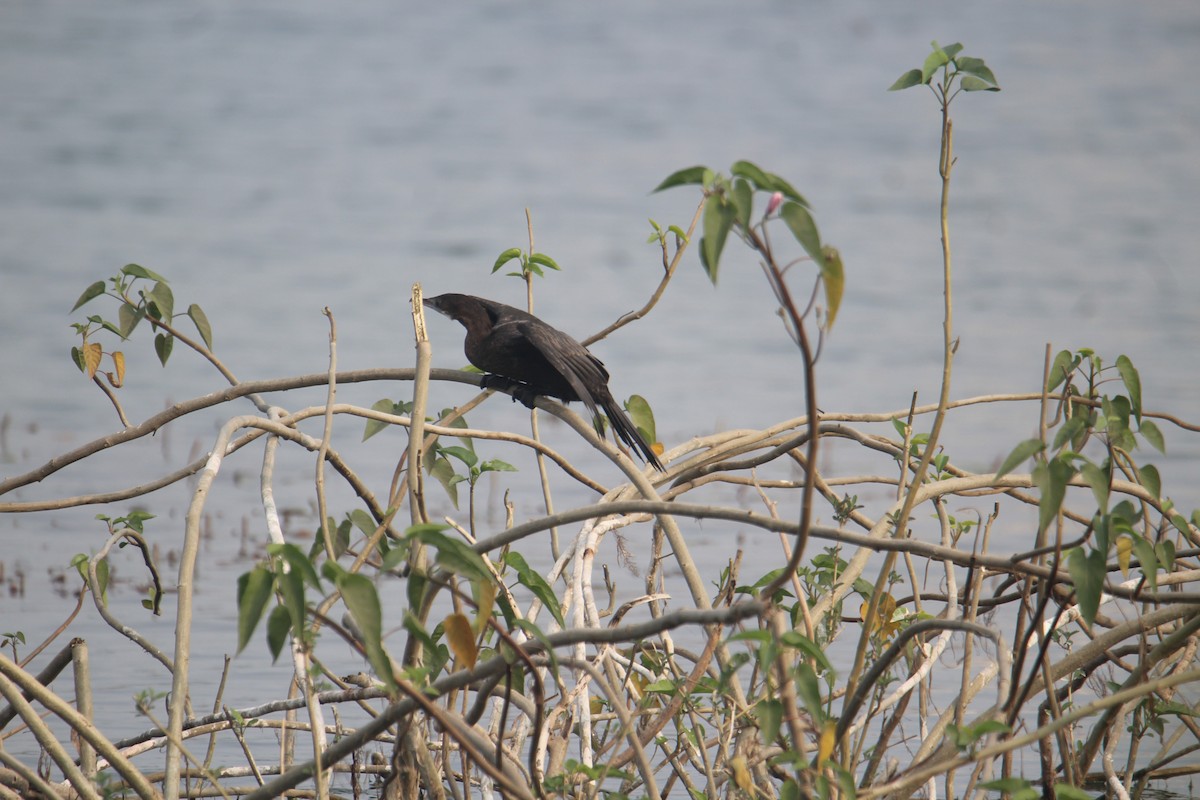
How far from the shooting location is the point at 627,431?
3.29 m

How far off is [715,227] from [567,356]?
172 centimetres

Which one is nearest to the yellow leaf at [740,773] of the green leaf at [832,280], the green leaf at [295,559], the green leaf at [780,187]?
the green leaf at [295,559]

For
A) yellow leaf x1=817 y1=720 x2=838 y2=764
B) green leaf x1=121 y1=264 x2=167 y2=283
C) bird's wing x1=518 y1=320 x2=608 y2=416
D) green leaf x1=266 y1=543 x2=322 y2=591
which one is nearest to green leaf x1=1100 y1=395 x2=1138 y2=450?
yellow leaf x1=817 y1=720 x2=838 y2=764

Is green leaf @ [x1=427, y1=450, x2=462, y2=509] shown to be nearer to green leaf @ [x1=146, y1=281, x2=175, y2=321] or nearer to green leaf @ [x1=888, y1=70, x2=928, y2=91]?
green leaf @ [x1=146, y1=281, x2=175, y2=321]

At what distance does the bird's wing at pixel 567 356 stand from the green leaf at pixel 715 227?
5.32 ft

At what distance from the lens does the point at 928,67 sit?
8.04ft

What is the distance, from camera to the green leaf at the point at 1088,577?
84.0 inches

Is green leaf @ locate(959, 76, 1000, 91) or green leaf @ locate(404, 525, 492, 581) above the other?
green leaf @ locate(959, 76, 1000, 91)

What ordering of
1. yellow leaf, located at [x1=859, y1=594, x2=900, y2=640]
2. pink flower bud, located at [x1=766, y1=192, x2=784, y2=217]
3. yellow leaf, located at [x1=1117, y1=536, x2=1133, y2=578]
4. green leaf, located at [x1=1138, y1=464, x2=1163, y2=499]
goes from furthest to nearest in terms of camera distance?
yellow leaf, located at [x1=859, y1=594, x2=900, y2=640], green leaf, located at [x1=1138, y1=464, x2=1163, y2=499], yellow leaf, located at [x1=1117, y1=536, x2=1133, y2=578], pink flower bud, located at [x1=766, y1=192, x2=784, y2=217]

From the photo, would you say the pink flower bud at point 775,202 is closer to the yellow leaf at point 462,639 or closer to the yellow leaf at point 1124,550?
the yellow leaf at point 462,639

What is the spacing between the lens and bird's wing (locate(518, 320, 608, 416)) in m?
3.35

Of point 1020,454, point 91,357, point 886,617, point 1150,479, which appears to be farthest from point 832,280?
point 91,357

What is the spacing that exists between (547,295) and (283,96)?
9.94 meters

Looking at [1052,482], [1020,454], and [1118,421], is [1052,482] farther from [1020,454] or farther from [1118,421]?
[1118,421]
